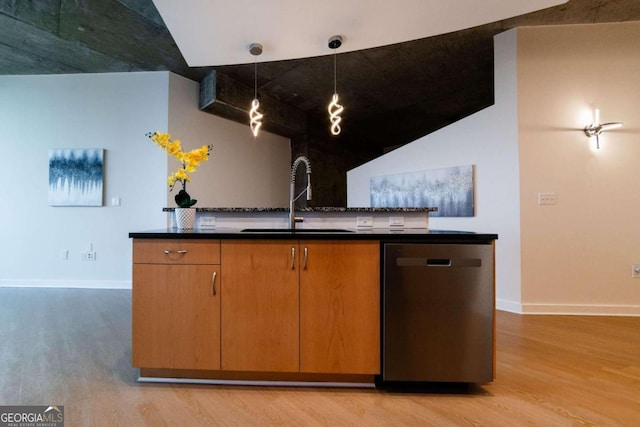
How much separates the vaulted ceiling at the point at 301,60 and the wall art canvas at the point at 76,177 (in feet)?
3.89

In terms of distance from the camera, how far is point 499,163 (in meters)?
3.35

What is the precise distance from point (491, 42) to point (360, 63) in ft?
5.41

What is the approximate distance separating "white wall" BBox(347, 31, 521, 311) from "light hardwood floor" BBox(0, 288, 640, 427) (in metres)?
1.00

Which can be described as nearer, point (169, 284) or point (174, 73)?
point (169, 284)

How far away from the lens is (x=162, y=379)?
1.70 m

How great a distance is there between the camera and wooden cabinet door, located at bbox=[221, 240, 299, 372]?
1.58 metres

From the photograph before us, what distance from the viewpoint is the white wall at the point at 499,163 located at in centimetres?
320

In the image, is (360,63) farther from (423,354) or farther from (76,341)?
(76,341)

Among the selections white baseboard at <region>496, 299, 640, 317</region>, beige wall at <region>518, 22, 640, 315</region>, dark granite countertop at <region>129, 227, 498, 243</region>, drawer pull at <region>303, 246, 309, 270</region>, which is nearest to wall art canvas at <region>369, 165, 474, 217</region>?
beige wall at <region>518, 22, 640, 315</region>

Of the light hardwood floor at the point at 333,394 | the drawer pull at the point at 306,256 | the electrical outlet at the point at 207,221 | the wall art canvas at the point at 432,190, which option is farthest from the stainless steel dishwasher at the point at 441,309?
the wall art canvas at the point at 432,190

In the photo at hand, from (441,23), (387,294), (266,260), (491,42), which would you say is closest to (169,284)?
(266,260)

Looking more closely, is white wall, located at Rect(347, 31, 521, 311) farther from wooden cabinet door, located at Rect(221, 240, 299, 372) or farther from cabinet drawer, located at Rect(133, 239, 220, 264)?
cabinet drawer, located at Rect(133, 239, 220, 264)

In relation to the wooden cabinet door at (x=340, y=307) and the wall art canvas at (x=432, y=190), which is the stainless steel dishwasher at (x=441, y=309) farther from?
the wall art canvas at (x=432, y=190)

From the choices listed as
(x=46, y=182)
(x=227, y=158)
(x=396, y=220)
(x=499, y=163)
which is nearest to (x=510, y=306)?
(x=499, y=163)
